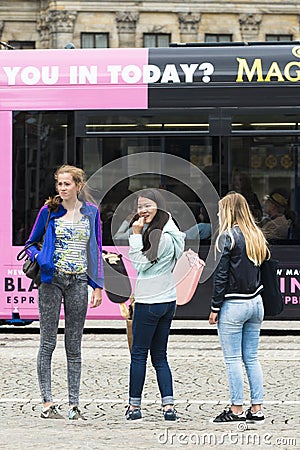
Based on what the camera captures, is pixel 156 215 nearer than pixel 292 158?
Yes

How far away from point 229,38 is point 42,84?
34.1 metres

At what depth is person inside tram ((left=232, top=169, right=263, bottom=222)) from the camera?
1373cm

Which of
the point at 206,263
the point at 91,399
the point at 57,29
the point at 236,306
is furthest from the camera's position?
the point at 57,29

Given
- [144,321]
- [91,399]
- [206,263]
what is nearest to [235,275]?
[144,321]

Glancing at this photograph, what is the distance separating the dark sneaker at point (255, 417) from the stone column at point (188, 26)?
3948cm

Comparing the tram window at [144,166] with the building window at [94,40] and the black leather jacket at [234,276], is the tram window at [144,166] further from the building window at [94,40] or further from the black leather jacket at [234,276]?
the building window at [94,40]

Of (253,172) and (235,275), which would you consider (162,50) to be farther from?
(235,275)

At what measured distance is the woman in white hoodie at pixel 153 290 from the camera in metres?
8.31

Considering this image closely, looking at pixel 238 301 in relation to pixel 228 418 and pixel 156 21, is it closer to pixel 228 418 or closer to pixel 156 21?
pixel 228 418

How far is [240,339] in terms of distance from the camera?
8.27m

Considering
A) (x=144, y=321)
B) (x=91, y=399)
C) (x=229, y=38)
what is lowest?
(x=91, y=399)

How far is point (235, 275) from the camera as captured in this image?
819cm

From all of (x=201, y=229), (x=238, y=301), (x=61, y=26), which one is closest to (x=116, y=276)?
(x=201, y=229)

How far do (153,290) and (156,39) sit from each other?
130 ft
